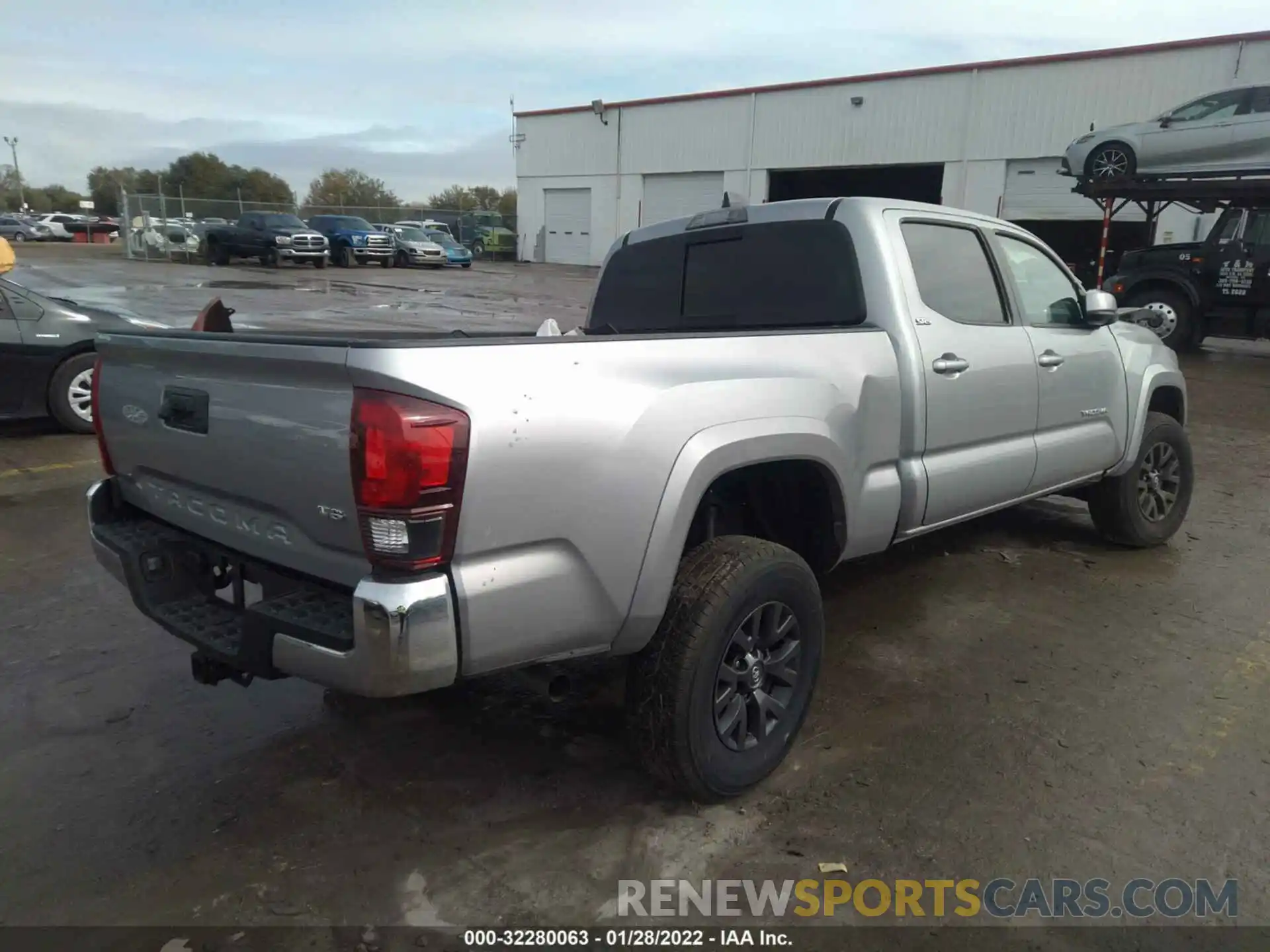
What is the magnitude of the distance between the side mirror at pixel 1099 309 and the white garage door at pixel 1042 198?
79.7 feet

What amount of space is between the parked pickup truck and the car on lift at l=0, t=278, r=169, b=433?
16.5 ft

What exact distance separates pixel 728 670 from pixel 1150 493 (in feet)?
12.3

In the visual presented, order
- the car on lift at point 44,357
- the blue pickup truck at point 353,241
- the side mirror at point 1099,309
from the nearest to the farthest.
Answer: the side mirror at point 1099,309
the car on lift at point 44,357
the blue pickup truck at point 353,241

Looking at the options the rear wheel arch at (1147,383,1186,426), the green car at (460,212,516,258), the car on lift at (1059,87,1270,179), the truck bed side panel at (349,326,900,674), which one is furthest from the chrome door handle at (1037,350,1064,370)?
the green car at (460,212,516,258)

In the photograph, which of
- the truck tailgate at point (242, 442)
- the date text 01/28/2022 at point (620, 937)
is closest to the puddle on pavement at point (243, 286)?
the truck tailgate at point (242, 442)

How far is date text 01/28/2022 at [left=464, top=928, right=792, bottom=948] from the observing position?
7.54ft

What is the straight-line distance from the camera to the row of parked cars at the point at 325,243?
28.4 m

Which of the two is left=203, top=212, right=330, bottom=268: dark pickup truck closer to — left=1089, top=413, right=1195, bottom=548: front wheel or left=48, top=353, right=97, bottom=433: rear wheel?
left=48, top=353, right=97, bottom=433: rear wheel

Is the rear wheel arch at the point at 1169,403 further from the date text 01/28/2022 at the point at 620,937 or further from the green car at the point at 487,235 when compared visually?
the green car at the point at 487,235

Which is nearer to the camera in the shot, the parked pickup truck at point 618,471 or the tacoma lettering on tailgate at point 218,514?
the parked pickup truck at point 618,471

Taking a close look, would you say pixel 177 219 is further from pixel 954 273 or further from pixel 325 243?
pixel 954 273

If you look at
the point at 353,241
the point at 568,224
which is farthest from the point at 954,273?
the point at 568,224

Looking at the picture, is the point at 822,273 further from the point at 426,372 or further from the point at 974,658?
the point at 426,372

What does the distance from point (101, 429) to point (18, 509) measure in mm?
3394
